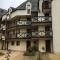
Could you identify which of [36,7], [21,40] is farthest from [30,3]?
[21,40]

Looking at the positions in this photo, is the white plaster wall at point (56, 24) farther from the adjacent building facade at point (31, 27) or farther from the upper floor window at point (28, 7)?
the upper floor window at point (28, 7)

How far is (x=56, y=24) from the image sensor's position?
29.4 metres

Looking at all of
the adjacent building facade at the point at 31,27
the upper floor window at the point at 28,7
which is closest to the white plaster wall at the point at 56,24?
the adjacent building facade at the point at 31,27

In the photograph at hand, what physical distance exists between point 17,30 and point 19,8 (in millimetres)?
4763

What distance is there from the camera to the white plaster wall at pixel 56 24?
28.9 meters

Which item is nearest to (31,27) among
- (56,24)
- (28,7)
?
(28,7)

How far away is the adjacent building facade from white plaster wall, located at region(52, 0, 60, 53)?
1.55 m

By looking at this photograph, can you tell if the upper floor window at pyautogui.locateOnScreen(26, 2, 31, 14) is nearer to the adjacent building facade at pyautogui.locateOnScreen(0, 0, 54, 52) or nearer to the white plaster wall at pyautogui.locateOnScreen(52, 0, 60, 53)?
the adjacent building facade at pyautogui.locateOnScreen(0, 0, 54, 52)

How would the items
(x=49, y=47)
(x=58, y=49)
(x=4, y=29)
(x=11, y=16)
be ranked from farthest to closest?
(x=4, y=29), (x=11, y=16), (x=49, y=47), (x=58, y=49)

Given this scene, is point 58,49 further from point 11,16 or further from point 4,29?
point 4,29

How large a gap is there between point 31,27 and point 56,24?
7.45 meters

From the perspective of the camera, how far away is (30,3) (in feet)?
124

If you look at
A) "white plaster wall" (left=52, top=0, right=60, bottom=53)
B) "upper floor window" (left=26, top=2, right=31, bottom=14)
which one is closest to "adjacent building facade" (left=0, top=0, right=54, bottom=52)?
"upper floor window" (left=26, top=2, right=31, bottom=14)

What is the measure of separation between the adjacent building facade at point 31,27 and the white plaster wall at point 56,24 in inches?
61.1
